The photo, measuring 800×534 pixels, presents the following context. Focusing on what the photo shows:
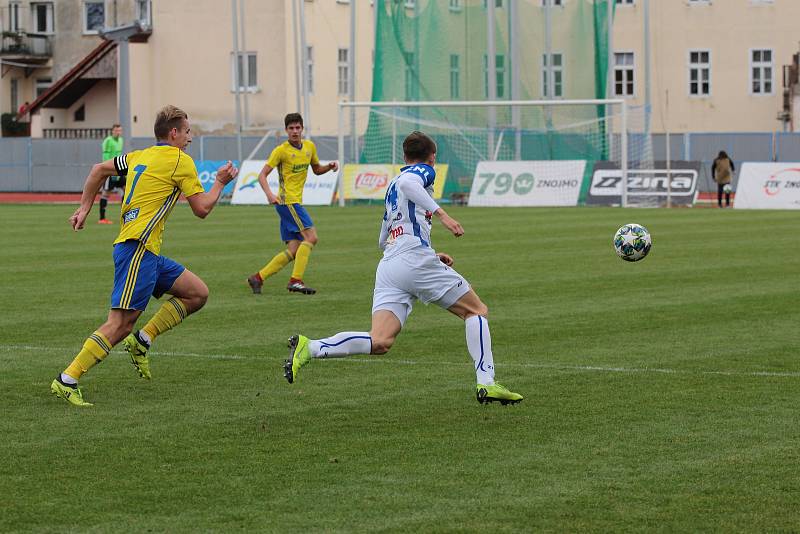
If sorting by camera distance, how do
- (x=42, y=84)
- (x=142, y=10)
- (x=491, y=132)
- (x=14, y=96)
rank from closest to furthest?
(x=491, y=132) → (x=142, y=10) → (x=42, y=84) → (x=14, y=96)

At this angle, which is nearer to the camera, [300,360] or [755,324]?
[300,360]

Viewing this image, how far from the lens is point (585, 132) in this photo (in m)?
43.8

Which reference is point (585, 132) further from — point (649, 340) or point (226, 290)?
point (649, 340)

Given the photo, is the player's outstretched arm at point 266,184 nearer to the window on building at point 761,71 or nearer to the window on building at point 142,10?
the window on building at point 761,71

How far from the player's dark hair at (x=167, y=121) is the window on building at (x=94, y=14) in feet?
199

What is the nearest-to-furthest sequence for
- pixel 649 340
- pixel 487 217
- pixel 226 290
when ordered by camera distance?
1. pixel 649 340
2. pixel 226 290
3. pixel 487 217

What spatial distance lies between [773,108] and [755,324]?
173 ft

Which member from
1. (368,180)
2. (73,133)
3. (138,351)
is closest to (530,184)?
(368,180)

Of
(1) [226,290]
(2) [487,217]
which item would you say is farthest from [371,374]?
(2) [487,217]

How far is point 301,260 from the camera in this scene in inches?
665

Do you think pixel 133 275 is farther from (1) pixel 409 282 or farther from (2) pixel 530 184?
(2) pixel 530 184

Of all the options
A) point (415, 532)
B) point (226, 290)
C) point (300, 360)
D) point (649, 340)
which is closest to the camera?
point (415, 532)

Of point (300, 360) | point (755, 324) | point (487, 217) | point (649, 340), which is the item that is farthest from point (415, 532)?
point (487, 217)

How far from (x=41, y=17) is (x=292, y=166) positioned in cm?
5796
